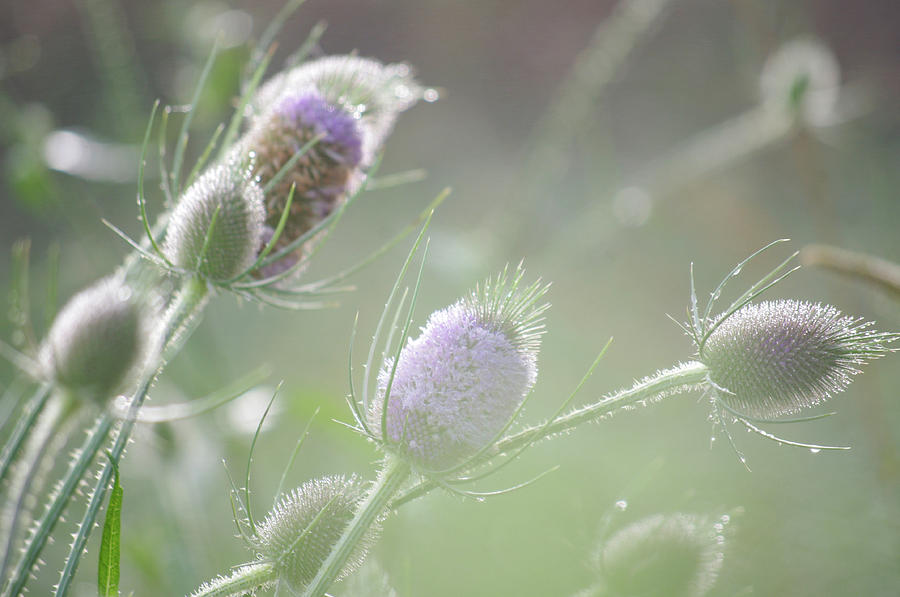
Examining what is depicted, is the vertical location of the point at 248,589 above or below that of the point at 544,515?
below

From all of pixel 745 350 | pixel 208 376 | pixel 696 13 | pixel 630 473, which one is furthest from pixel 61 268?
pixel 696 13

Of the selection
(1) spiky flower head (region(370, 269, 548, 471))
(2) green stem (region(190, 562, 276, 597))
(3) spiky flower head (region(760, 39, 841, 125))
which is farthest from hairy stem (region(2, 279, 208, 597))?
(3) spiky flower head (region(760, 39, 841, 125))

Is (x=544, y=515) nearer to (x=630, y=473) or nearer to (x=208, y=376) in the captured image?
(x=630, y=473)

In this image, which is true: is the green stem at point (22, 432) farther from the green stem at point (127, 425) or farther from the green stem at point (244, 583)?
the green stem at point (244, 583)

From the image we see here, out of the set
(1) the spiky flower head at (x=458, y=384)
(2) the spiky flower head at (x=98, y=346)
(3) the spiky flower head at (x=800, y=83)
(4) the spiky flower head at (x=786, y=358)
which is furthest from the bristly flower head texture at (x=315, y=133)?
(3) the spiky flower head at (x=800, y=83)

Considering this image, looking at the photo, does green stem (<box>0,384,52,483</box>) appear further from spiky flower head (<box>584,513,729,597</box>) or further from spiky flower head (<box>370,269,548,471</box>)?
spiky flower head (<box>584,513,729,597</box>)

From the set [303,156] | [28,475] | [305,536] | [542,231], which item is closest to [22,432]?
[28,475]
